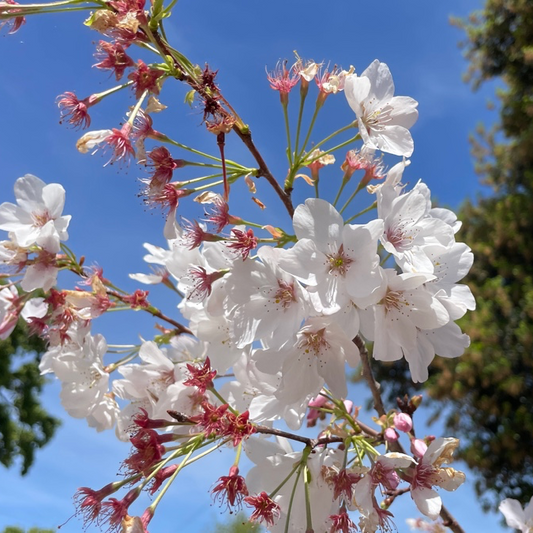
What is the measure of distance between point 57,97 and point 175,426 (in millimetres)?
758

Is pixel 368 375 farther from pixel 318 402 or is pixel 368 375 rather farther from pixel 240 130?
pixel 240 130

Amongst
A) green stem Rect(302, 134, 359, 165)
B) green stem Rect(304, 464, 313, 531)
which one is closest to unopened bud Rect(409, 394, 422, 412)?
green stem Rect(304, 464, 313, 531)

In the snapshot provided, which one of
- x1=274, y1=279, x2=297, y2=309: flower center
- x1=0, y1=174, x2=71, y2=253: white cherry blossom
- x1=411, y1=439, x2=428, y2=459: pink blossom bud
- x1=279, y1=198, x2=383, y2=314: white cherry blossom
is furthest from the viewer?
x1=0, y1=174, x2=71, y2=253: white cherry blossom

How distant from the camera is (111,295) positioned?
4.41 feet

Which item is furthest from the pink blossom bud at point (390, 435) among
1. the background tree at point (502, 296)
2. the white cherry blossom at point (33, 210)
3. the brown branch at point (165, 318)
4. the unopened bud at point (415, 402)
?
the background tree at point (502, 296)

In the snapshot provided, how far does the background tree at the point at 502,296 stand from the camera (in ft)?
20.9

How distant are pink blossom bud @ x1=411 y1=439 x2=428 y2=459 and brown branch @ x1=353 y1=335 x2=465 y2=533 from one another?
3 cm

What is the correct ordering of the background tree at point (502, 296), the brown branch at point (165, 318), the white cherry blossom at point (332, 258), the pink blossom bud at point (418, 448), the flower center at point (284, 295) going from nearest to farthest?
the white cherry blossom at point (332, 258) < the flower center at point (284, 295) < the pink blossom bud at point (418, 448) < the brown branch at point (165, 318) < the background tree at point (502, 296)

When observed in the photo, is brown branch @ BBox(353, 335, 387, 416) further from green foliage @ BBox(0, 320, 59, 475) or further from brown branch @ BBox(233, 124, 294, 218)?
green foliage @ BBox(0, 320, 59, 475)

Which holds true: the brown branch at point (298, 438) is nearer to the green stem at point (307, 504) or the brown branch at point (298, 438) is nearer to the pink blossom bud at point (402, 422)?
the green stem at point (307, 504)

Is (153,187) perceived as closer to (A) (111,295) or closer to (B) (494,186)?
(A) (111,295)

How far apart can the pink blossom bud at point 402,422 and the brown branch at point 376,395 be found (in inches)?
1.5

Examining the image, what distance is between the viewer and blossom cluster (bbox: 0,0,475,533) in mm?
960

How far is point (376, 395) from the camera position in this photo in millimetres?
1183
